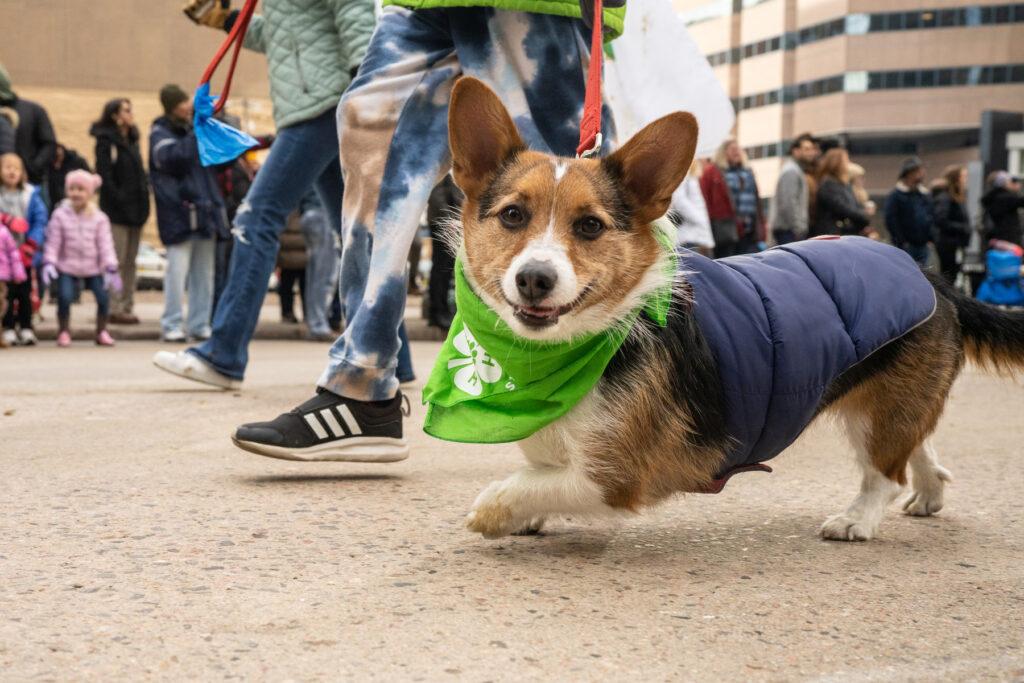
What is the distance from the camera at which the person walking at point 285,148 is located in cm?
544

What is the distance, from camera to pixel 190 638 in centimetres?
242

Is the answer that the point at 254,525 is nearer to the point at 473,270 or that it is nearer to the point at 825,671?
the point at 473,270

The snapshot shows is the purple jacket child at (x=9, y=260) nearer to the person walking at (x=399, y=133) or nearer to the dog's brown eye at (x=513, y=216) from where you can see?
the person walking at (x=399, y=133)

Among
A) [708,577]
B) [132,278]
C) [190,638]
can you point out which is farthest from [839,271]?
[132,278]

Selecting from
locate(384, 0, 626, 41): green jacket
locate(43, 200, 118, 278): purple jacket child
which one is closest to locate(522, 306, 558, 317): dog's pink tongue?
locate(384, 0, 626, 41): green jacket

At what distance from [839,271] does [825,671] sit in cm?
144

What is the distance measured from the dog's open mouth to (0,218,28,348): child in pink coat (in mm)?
8320

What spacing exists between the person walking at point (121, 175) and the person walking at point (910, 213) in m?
8.69

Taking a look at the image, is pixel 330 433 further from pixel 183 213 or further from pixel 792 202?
pixel 792 202

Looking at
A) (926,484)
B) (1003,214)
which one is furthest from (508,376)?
(1003,214)

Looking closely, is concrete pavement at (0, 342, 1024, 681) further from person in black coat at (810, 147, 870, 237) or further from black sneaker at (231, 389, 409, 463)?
person in black coat at (810, 147, 870, 237)

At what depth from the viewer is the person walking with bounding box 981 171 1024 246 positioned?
15.1 m

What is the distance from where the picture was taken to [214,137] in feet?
18.2

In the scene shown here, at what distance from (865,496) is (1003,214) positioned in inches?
510
